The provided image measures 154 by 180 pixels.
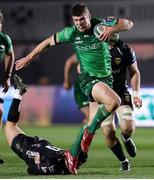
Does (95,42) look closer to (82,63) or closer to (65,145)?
(82,63)

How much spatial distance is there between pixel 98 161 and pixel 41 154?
8.28 ft

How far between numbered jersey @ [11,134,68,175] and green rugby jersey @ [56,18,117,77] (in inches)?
44.5

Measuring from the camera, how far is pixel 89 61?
29.0 feet

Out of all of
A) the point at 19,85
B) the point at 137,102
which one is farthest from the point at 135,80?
the point at 19,85

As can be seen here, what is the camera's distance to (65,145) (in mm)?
13656

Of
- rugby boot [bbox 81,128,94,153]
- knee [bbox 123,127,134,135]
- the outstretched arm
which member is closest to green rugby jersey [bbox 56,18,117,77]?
the outstretched arm

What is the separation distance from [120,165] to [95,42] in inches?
73.2

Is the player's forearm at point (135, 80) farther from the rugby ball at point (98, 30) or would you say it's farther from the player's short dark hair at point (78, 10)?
the player's short dark hair at point (78, 10)

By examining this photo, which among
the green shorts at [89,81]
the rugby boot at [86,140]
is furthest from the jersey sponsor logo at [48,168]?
the green shorts at [89,81]

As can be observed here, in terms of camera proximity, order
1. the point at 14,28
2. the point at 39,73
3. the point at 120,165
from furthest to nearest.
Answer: the point at 14,28 → the point at 39,73 → the point at 120,165

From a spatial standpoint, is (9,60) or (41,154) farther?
(9,60)

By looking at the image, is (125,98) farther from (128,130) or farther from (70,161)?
(70,161)

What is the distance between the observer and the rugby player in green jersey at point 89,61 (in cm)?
825

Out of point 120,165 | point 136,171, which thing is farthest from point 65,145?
point 136,171
